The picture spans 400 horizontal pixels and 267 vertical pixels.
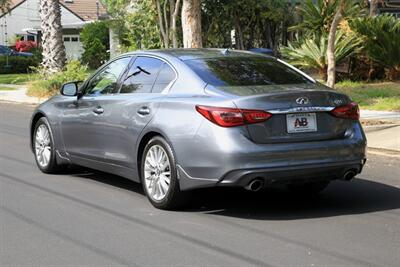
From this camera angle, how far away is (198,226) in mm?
5988

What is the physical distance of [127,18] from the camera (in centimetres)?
2452

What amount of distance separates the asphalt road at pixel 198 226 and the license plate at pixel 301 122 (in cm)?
83

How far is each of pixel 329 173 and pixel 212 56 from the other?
1.81 m

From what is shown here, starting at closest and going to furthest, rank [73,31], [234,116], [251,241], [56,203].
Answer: [251,241], [234,116], [56,203], [73,31]

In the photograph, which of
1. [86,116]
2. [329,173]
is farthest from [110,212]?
[329,173]

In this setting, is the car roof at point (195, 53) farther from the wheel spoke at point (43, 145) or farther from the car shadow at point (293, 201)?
the wheel spoke at point (43, 145)

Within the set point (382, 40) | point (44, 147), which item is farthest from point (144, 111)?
point (382, 40)

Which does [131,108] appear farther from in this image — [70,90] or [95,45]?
[95,45]

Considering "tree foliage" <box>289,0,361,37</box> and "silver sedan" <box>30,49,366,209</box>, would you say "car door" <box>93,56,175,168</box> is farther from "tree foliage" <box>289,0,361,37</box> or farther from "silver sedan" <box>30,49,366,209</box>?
"tree foliage" <box>289,0,361,37</box>

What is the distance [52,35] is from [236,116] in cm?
1757

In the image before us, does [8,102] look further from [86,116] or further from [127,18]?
[86,116]

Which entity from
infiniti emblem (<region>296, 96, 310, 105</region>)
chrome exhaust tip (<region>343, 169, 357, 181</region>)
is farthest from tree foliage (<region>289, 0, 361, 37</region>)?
infiniti emblem (<region>296, 96, 310, 105</region>)

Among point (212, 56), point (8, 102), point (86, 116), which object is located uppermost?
point (212, 56)

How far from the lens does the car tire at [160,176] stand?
6367 mm
